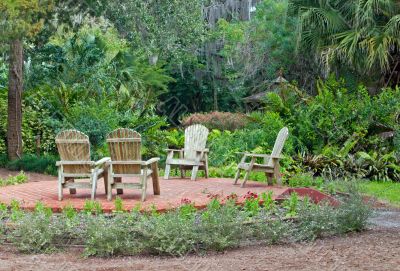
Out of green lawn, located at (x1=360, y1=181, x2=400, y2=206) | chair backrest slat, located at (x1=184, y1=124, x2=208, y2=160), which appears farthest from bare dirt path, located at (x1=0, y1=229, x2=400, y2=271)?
chair backrest slat, located at (x1=184, y1=124, x2=208, y2=160)

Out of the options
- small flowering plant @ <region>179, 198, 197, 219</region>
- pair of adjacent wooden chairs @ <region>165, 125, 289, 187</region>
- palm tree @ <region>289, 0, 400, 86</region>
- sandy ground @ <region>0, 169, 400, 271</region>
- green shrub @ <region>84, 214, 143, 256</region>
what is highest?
palm tree @ <region>289, 0, 400, 86</region>

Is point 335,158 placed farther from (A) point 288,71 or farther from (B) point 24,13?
(A) point 288,71

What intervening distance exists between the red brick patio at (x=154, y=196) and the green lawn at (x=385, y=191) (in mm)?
1848

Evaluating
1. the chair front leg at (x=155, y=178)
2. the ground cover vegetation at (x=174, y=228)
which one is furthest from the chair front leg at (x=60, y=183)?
the chair front leg at (x=155, y=178)

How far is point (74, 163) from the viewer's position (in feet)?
31.7

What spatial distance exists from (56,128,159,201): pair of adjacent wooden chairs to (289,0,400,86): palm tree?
10022mm

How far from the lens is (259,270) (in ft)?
20.8

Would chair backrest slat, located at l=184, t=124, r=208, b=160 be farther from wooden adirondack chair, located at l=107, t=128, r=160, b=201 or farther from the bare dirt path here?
the bare dirt path

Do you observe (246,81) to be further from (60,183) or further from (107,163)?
(60,183)

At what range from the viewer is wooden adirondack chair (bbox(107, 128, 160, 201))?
31.2ft

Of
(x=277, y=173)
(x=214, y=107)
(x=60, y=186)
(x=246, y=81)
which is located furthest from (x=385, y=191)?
(x=214, y=107)

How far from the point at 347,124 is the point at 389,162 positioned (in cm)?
174

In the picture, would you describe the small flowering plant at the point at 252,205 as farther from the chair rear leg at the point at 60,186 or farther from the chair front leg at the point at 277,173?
the chair rear leg at the point at 60,186

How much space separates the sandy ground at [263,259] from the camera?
6.51 meters
